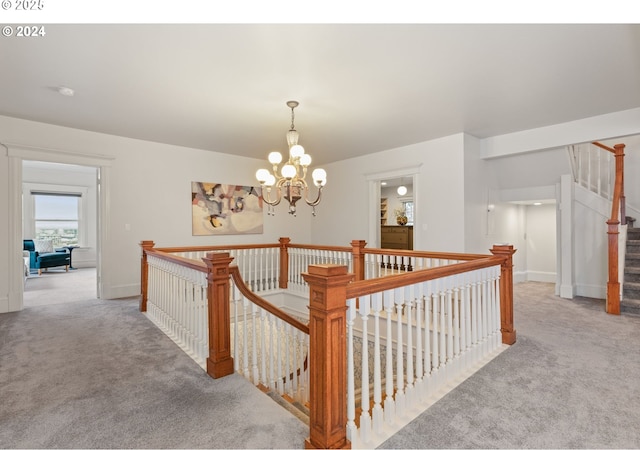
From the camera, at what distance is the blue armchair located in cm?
783

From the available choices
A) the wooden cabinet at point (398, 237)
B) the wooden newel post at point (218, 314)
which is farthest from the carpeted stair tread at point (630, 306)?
the wooden newel post at point (218, 314)

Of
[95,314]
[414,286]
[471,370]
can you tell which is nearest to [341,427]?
[414,286]

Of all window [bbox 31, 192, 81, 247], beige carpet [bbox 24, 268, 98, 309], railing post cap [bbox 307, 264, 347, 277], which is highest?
window [bbox 31, 192, 81, 247]

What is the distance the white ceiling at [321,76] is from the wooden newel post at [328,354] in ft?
6.12

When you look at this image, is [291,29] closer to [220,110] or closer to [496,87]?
[220,110]

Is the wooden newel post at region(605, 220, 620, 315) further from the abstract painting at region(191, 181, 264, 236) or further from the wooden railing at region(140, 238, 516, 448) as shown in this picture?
the abstract painting at region(191, 181, 264, 236)

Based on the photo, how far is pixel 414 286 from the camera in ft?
7.02

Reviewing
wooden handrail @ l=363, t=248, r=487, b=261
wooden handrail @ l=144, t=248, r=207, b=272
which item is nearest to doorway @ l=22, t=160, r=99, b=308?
wooden handrail @ l=144, t=248, r=207, b=272

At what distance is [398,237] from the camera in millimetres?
9070

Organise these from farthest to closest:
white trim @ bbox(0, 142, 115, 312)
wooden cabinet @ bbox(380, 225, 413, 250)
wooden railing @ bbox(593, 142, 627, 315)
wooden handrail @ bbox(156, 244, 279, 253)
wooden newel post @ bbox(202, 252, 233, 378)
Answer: wooden cabinet @ bbox(380, 225, 413, 250) < wooden handrail @ bbox(156, 244, 279, 253) < white trim @ bbox(0, 142, 115, 312) < wooden railing @ bbox(593, 142, 627, 315) < wooden newel post @ bbox(202, 252, 233, 378)

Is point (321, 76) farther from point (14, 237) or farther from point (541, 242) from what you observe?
point (541, 242)

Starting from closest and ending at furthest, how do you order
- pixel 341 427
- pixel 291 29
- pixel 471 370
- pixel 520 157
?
pixel 341 427
pixel 291 29
pixel 471 370
pixel 520 157

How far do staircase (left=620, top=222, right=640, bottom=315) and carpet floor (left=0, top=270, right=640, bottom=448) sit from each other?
99 cm
